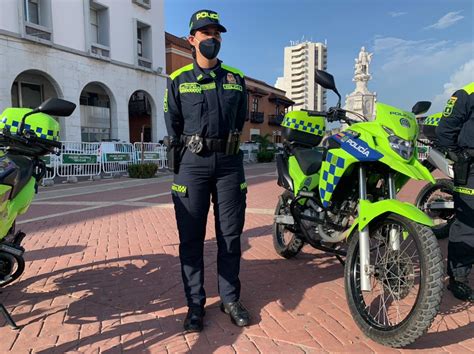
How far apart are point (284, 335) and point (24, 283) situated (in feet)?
8.12

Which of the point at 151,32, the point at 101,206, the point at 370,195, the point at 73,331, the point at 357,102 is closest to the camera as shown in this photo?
the point at 73,331

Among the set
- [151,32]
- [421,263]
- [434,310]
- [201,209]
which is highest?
[151,32]

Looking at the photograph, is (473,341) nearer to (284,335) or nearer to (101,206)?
(284,335)

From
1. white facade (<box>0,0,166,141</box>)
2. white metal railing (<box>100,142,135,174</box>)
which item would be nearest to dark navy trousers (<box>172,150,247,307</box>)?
white metal railing (<box>100,142,135,174</box>)

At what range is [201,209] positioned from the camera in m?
2.77

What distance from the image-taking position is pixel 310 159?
3.63 metres

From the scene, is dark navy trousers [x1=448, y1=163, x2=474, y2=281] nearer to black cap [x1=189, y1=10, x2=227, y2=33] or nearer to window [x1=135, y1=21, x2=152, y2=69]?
black cap [x1=189, y1=10, x2=227, y2=33]

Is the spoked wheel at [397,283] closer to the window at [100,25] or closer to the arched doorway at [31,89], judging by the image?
the arched doorway at [31,89]

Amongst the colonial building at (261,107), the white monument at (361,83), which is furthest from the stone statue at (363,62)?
the colonial building at (261,107)

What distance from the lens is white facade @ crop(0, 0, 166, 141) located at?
15125mm

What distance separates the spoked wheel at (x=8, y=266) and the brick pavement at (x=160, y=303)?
338mm

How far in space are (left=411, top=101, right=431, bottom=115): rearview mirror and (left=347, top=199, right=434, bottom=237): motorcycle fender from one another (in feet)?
3.28

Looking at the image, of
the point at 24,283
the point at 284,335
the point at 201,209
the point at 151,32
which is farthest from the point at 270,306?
the point at 151,32

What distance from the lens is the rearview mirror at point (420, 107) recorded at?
3.02 metres
